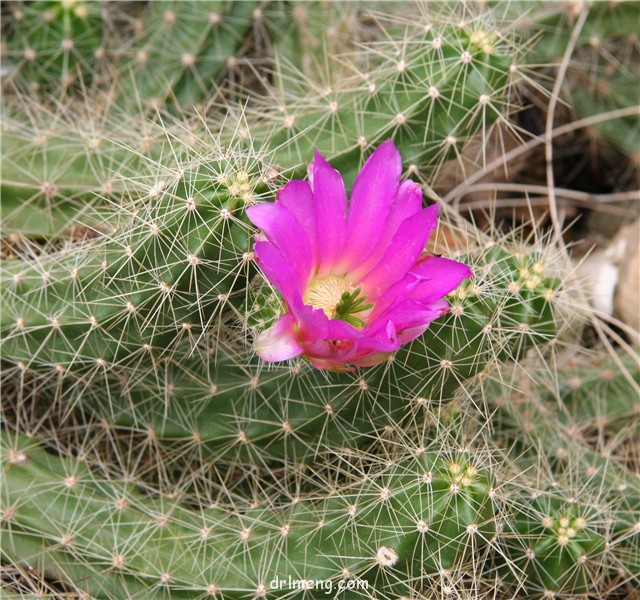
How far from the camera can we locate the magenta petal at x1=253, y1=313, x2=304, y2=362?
1.20m

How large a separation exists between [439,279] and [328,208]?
0.21 m

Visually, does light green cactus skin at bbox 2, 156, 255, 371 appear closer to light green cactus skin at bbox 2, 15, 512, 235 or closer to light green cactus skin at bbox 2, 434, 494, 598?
light green cactus skin at bbox 2, 15, 512, 235

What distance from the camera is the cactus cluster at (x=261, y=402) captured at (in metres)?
1.37

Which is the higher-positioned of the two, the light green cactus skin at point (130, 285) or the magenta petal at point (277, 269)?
the magenta petal at point (277, 269)

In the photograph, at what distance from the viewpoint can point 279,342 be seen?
1203mm

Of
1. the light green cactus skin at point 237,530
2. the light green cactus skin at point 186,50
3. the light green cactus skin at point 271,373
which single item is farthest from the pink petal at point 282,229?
the light green cactus skin at point 186,50

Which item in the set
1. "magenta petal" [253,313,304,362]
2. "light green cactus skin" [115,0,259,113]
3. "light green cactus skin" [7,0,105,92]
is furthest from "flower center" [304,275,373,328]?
"light green cactus skin" [7,0,105,92]

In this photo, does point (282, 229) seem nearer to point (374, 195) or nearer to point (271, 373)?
point (374, 195)

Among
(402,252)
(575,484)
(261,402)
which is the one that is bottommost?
(575,484)

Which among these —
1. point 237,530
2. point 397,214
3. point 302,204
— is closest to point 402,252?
point 397,214

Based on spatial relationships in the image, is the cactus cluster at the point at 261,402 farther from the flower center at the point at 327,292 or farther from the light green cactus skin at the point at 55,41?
the light green cactus skin at the point at 55,41

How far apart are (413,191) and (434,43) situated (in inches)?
17.1

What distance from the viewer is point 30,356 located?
1.61 meters

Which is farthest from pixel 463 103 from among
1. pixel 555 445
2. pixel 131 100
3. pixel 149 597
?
pixel 149 597
